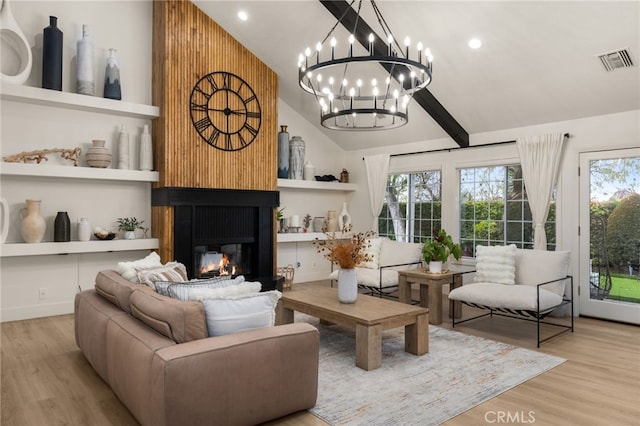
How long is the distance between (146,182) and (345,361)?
3.77m

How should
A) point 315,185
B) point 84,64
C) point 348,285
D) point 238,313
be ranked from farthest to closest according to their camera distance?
1. point 315,185
2. point 84,64
3. point 348,285
4. point 238,313

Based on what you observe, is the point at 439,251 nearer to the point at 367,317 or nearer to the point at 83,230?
the point at 367,317

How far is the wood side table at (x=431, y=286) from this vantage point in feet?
16.1

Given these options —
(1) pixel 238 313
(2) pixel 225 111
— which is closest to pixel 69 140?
(2) pixel 225 111

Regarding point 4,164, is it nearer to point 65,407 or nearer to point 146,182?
point 146,182

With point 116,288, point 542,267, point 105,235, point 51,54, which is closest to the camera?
point 116,288

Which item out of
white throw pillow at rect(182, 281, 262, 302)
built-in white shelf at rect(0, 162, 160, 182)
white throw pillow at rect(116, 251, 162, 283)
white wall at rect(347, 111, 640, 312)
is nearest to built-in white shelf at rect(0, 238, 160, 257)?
built-in white shelf at rect(0, 162, 160, 182)

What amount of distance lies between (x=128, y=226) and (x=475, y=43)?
4659mm

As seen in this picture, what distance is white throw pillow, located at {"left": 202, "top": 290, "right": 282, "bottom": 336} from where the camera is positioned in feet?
8.23

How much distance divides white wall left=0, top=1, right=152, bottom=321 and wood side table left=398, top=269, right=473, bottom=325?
3.46m

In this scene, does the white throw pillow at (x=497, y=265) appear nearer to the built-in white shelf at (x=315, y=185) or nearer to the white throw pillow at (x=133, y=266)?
the built-in white shelf at (x=315, y=185)

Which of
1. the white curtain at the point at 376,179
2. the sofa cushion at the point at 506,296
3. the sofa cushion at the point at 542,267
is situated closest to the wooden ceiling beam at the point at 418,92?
the white curtain at the point at 376,179

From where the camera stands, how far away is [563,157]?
5.39m

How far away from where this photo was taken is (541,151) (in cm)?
547
